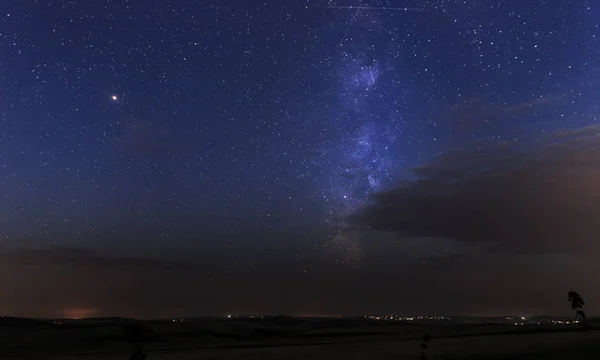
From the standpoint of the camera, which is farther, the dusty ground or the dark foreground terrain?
the dark foreground terrain

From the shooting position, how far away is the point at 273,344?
91.7 m

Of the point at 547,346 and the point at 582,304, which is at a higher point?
the point at 582,304

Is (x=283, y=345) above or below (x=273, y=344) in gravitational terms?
below

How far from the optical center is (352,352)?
65938mm

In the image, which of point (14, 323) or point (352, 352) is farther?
point (14, 323)

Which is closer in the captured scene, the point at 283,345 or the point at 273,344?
the point at 283,345

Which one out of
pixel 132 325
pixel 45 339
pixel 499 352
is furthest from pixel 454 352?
pixel 132 325

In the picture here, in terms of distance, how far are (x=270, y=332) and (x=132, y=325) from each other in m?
35.4

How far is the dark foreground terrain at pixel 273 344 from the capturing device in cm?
5896

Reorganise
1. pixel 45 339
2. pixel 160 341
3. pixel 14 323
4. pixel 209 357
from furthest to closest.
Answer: pixel 14 323, pixel 160 341, pixel 45 339, pixel 209 357

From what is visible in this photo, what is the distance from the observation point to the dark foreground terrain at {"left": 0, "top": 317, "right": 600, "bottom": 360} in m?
59.0

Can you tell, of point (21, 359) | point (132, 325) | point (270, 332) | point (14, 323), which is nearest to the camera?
point (21, 359)

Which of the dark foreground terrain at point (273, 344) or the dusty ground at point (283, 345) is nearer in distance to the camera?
the dusty ground at point (283, 345)

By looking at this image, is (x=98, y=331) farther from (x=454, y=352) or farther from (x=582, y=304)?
(x=582, y=304)
